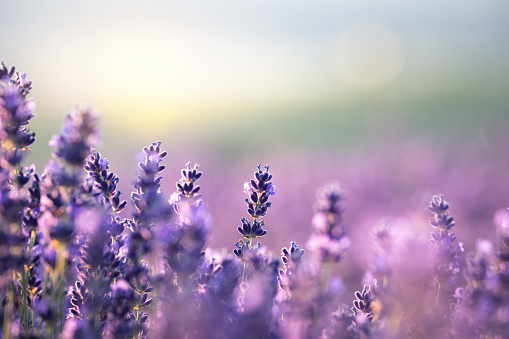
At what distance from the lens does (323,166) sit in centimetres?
968

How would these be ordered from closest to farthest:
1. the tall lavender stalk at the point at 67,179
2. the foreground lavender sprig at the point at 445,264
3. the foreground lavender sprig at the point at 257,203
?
1. the tall lavender stalk at the point at 67,179
2. the foreground lavender sprig at the point at 445,264
3. the foreground lavender sprig at the point at 257,203

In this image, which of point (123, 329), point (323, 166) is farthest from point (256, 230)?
point (323, 166)

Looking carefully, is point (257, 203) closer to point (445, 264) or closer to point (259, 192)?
point (259, 192)

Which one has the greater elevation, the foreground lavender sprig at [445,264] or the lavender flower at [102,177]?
the lavender flower at [102,177]

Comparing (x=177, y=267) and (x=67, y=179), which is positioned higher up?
(x=67, y=179)

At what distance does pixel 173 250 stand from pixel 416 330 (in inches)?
34.7

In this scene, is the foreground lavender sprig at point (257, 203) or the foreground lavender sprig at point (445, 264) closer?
the foreground lavender sprig at point (445, 264)

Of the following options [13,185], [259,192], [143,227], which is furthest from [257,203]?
[13,185]

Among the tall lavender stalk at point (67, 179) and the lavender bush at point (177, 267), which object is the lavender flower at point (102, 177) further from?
the tall lavender stalk at point (67, 179)

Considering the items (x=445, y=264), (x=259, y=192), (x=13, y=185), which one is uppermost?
(x=259, y=192)

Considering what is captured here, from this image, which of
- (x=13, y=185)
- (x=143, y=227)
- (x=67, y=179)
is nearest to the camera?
(x=67, y=179)

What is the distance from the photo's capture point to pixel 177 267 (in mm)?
1448

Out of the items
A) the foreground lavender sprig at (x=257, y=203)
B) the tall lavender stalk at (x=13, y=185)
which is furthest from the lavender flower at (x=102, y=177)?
the foreground lavender sprig at (x=257, y=203)

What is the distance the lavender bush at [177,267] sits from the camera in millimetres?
1369
